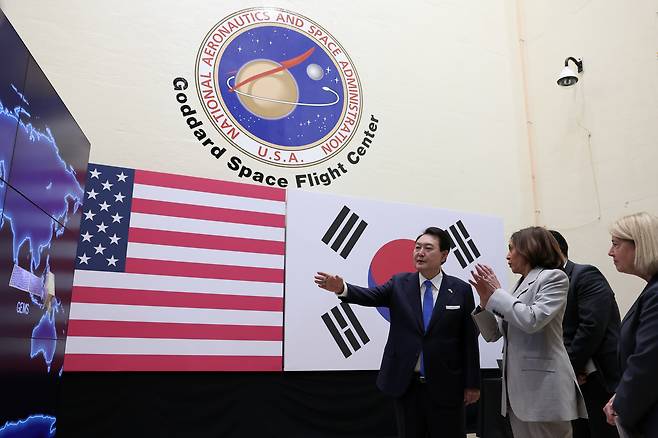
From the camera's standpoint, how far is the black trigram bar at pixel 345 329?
176 inches

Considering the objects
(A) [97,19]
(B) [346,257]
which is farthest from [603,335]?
(A) [97,19]

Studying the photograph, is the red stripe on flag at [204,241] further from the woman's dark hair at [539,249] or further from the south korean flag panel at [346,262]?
the woman's dark hair at [539,249]

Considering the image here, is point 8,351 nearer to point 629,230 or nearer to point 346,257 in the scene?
point 629,230

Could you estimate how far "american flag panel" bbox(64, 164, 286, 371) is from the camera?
12.4 ft

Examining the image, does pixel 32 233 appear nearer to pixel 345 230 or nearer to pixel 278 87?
pixel 345 230

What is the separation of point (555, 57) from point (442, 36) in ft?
4.11

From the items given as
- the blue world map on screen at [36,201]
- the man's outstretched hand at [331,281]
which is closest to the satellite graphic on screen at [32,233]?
the blue world map on screen at [36,201]

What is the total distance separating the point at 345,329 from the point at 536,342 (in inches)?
92.8

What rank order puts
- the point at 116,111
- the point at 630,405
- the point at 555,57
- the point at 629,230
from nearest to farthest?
the point at 630,405, the point at 629,230, the point at 116,111, the point at 555,57

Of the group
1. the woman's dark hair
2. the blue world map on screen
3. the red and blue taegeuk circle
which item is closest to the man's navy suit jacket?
the woman's dark hair

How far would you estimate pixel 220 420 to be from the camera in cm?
398

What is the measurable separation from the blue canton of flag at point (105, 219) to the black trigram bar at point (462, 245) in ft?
9.59

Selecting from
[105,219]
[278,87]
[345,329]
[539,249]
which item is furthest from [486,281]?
[278,87]

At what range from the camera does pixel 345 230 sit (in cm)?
473
